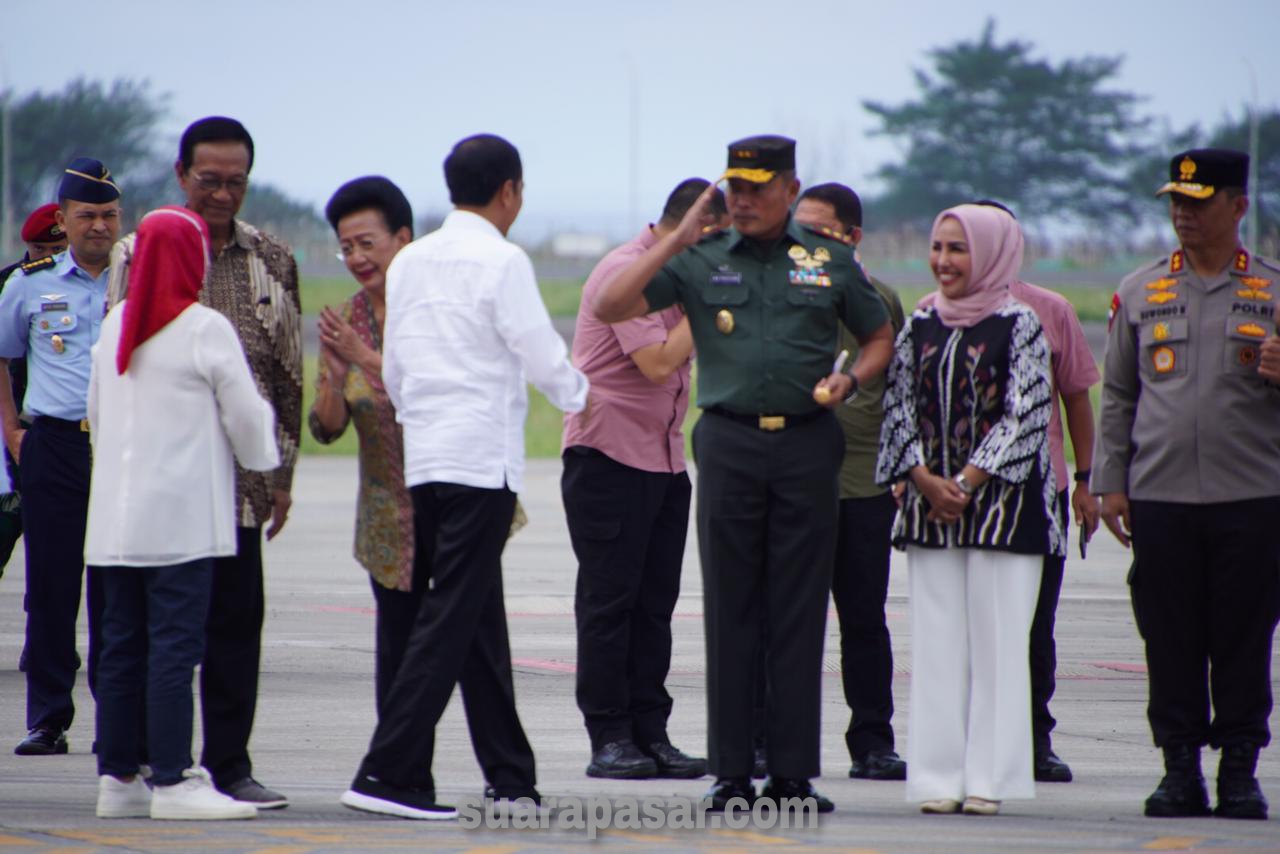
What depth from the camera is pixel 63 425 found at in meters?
7.31

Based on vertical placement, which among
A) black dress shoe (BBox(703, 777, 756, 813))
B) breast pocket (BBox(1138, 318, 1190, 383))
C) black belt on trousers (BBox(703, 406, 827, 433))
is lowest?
black dress shoe (BBox(703, 777, 756, 813))

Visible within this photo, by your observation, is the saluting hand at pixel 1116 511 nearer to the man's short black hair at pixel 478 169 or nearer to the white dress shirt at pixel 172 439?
the man's short black hair at pixel 478 169

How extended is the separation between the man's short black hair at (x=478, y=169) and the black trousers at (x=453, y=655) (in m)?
0.93

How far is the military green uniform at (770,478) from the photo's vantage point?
19.3ft

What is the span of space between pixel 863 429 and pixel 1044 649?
1077 millimetres

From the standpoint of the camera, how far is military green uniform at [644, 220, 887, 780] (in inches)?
231

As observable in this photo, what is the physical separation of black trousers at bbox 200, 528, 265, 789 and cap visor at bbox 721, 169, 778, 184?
6.26 feet

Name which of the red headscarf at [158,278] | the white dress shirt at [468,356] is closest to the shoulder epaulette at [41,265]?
the red headscarf at [158,278]

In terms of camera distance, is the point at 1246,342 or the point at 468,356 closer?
the point at 468,356

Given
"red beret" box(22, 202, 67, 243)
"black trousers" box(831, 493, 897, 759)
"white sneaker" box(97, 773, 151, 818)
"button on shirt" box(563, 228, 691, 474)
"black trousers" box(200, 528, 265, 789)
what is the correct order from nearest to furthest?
"white sneaker" box(97, 773, 151, 818), "black trousers" box(200, 528, 265, 789), "button on shirt" box(563, 228, 691, 474), "black trousers" box(831, 493, 897, 759), "red beret" box(22, 202, 67, 243)

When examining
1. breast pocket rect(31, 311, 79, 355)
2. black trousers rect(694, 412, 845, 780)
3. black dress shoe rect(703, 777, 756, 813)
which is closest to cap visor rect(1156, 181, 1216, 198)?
black trousers rect(694, 412, 845, 780)

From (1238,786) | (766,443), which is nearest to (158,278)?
(766,443)

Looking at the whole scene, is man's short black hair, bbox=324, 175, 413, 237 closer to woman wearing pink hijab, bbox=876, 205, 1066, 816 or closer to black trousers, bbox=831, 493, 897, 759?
woman wearing pink hijab, bbox=876, 205, 1066, 816

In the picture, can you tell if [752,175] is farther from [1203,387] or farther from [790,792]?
[790,792]
